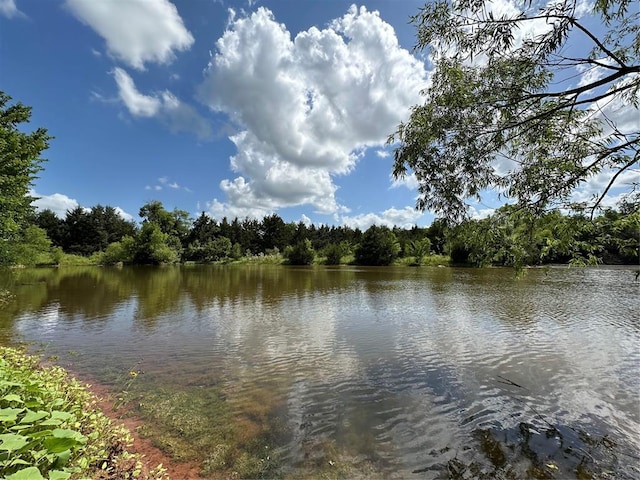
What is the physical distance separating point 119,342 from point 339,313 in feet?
32.8

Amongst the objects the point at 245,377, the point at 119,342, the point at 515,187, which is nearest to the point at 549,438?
the point at 515,187

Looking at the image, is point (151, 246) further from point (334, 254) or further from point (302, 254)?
point (334, 254)

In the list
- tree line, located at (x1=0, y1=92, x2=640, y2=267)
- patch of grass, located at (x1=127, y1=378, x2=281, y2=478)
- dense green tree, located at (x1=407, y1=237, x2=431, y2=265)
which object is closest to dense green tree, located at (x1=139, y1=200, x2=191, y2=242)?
tree line, located at (x1=0, y1=92, x2=640, y2=267)

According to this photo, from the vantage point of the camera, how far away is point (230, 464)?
5.00m

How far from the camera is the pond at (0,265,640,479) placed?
5324 mm

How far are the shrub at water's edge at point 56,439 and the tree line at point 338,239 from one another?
6.71 m

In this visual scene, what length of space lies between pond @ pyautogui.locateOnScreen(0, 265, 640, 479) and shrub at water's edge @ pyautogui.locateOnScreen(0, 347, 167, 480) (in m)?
1.00

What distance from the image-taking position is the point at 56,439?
3.10m

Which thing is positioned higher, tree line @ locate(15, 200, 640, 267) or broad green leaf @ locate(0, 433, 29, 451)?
tree line @ locate(15, 200, 640, 267)

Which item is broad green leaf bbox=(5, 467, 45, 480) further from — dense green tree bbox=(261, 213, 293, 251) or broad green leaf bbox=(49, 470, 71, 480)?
dense green tree bbox=(261, 213, 293, 251)

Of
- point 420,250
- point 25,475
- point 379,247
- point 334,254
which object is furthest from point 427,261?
point 25,475

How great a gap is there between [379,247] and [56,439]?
6709 centimetres

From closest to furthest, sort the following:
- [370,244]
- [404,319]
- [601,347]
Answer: [601,347]
[404,319]
[370,244]

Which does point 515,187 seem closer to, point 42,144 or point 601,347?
point 601,347
